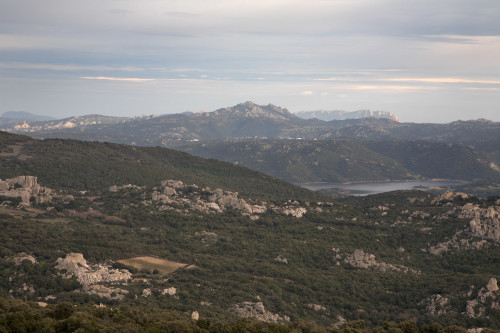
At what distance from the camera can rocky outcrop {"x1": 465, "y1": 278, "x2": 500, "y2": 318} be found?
92412 mm

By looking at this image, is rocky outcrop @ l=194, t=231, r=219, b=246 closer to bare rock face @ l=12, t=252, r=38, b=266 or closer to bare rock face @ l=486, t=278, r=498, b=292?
bare rock face @ l=12, t=252, r=38, b=266

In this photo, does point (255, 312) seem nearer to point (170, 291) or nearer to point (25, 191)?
point (170, 291)

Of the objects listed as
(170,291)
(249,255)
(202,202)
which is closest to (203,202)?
(202,202)

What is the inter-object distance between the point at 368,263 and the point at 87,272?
74.7m

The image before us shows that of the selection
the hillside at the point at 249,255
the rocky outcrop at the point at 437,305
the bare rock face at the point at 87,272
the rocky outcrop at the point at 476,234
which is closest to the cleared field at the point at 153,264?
the hillside at the point at 249,255

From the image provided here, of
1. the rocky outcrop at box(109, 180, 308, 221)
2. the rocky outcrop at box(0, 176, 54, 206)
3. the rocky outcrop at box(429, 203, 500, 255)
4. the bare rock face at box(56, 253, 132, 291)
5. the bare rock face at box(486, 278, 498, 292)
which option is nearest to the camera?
the bare rock face at box(56, 253, 132, 291)

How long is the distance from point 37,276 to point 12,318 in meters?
39.9

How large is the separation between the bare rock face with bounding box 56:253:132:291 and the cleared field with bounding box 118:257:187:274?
6.93m

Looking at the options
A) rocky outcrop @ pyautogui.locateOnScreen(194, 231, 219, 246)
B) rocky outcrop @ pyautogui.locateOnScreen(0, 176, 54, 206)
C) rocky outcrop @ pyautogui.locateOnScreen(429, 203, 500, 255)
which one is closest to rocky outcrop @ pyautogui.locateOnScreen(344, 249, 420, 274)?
rocky outcrop @ pyautogui.locateOnScreen(429, 203, 500, 255)

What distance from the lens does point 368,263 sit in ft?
420

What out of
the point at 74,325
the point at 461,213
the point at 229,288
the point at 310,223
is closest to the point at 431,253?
the point at 461,213

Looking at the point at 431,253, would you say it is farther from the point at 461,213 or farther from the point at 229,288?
the point at 229,288

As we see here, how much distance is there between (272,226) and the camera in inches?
6476

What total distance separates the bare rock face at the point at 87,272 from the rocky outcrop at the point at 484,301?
72.1 metres
